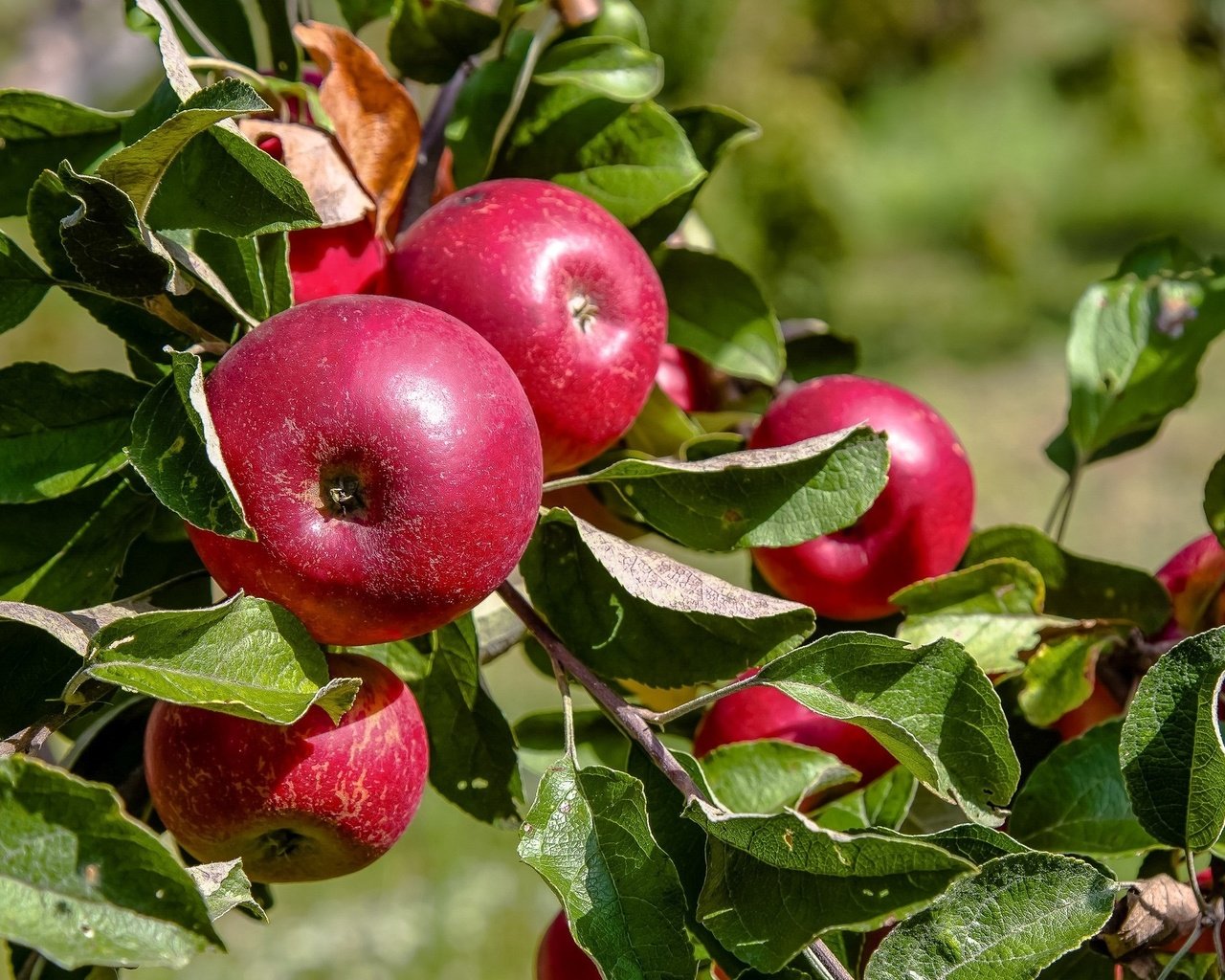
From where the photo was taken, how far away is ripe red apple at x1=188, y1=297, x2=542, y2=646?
576 millimetres

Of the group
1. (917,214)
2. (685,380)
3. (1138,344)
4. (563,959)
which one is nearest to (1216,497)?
(1138,344)

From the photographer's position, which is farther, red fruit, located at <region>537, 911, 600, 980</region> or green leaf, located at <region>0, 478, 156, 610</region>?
red fruit, located at <region>537, 911, 600, 980</region>

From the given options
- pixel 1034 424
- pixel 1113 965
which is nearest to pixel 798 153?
pixel 1034 424

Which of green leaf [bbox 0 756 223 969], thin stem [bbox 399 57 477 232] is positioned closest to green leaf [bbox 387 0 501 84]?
thin stem [bbox 399 57 477 232]

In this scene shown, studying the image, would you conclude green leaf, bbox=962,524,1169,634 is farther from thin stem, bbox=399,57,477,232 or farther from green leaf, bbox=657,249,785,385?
thin stem, bbox=399,57,477,232

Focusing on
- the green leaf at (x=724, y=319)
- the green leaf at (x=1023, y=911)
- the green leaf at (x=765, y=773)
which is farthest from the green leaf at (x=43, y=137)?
the green leaf at (x=1023, y=911)

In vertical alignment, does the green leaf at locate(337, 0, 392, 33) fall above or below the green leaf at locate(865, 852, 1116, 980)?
above

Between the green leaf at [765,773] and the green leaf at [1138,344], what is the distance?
429mm

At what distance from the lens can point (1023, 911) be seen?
556mm

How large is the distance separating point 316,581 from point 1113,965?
19.3 inches

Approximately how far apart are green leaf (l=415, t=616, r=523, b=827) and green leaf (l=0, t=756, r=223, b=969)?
0.30 m

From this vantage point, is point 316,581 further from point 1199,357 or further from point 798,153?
point 798,153

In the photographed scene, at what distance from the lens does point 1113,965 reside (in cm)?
71

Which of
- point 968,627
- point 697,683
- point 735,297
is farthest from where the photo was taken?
point 735,297
